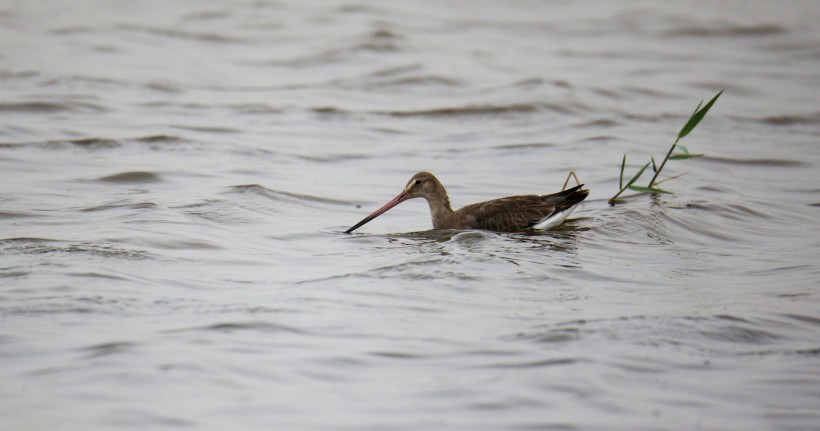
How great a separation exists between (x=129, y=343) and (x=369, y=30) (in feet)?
53.1

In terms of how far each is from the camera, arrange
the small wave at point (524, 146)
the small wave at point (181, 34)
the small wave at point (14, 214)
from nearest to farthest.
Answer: the small wave at point (14, 214) < the small wave at point (524, 146) < the small wave at point (181, 34)

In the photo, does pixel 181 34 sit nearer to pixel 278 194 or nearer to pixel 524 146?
pixel 524 146

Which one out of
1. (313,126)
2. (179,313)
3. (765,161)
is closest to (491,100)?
(313,126)

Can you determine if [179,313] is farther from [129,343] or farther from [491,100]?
[491,100]

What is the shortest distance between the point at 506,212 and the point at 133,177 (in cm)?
398

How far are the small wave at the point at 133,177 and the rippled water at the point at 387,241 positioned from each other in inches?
1.9

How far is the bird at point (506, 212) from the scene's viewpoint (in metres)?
9.02

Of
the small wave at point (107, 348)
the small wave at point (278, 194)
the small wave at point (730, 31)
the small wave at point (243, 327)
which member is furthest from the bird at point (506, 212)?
the small wave at point (730, 31)

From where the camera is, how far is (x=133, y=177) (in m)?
10.9

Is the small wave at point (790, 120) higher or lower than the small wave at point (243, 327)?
higher

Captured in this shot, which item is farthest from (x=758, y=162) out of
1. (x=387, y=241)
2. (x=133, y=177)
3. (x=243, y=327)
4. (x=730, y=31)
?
(x=730, y=31)

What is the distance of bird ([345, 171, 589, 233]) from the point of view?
9.02m

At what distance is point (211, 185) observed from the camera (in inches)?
416

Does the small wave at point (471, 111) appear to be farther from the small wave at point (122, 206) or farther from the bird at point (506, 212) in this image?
the small wave at point (122, 206)
